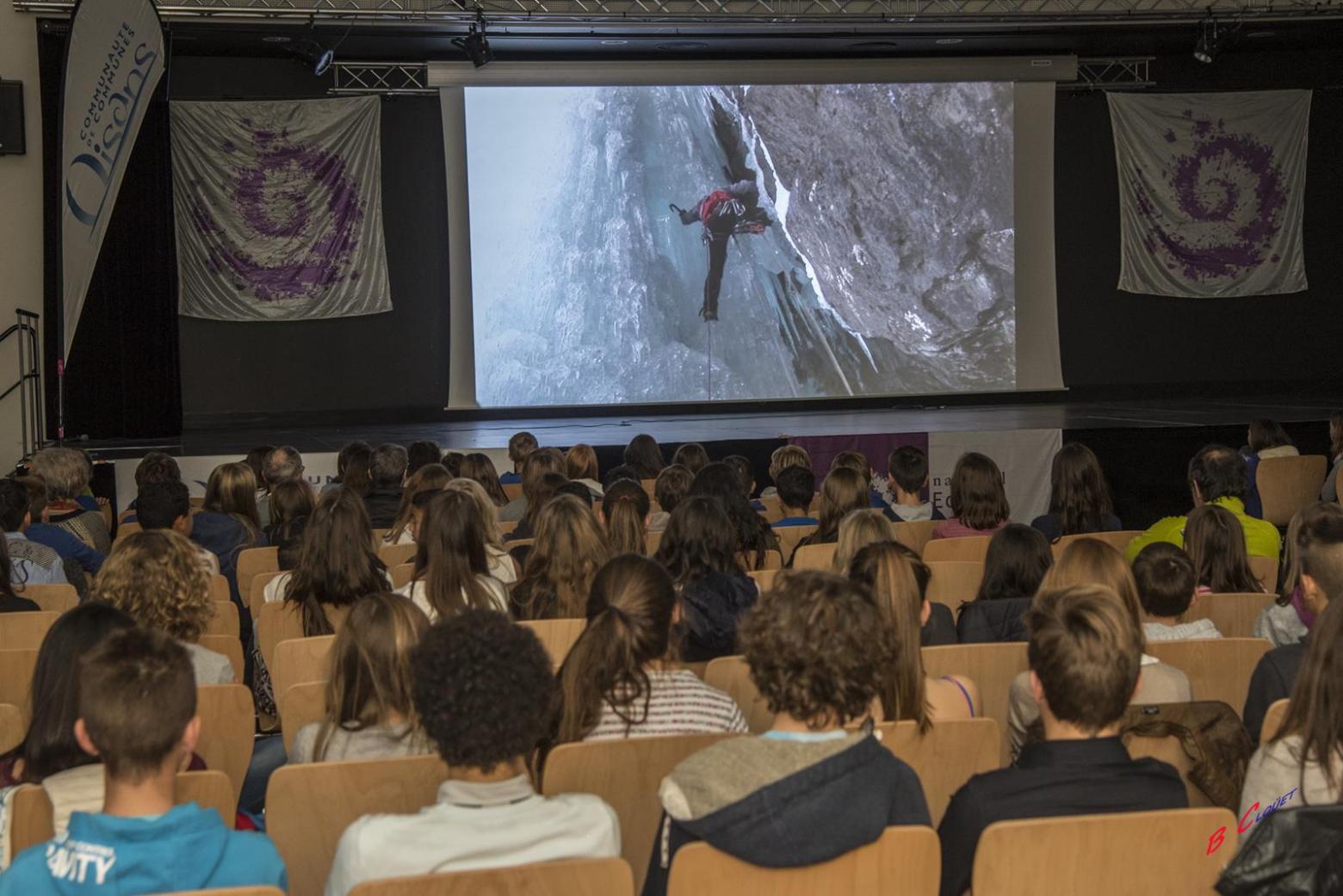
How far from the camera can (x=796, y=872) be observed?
1.74 m

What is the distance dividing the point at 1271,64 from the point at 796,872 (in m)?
14.5

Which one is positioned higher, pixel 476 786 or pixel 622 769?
pixel 476 786

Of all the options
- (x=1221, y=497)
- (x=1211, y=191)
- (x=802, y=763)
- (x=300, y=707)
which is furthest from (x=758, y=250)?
(x=802, y=763)

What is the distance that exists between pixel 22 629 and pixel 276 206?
923 cm

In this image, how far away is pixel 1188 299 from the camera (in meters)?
14.2

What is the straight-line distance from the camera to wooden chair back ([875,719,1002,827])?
234 centimetres

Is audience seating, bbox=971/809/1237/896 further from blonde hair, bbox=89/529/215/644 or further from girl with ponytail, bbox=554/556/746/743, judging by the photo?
blonde hair, bbox=89/529/215/644

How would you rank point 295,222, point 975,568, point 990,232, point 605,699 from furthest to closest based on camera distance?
point 990,232 < point 295,222 < point 975,568 < point 605,699

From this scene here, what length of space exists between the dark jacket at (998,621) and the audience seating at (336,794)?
1762 millimetres

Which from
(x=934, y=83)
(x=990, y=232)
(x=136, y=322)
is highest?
(x=934, y=83)

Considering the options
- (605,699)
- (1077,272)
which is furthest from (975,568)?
(1077,272)

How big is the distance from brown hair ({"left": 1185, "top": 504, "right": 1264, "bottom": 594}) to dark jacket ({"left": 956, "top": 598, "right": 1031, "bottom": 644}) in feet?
2.08

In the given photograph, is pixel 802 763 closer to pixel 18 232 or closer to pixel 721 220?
pixel 18 232

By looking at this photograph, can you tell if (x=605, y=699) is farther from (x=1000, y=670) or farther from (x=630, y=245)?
(x=630, y=245)
